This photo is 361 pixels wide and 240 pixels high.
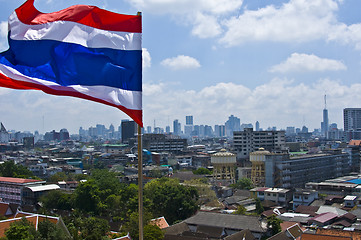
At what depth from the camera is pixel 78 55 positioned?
618 centimetres

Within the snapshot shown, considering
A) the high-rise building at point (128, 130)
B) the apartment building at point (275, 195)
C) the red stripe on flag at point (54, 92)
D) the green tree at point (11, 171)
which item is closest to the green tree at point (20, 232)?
the red stripe on flag at point (54, 92)

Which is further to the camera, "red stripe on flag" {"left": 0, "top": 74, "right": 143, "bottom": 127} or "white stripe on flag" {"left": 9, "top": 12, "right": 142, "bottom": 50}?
"white stripe on flag" {"left": 9, "top": 12, "right": 142, "bottom": 50}

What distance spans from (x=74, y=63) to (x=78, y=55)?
15cm

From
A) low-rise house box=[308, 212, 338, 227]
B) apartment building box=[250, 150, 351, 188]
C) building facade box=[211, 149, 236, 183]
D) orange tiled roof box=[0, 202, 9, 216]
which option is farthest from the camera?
building facade box=[211, 149, 236, 183]

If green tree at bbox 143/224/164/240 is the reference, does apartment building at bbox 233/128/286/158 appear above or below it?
above

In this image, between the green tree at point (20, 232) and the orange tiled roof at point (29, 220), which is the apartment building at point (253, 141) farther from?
the green tree at point (20, 232)


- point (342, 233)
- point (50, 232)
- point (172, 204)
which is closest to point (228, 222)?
point (172, 204)

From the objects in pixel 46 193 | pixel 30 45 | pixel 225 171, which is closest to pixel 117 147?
pixel 225 171

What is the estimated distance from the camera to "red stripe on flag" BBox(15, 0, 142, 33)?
602 centimetres

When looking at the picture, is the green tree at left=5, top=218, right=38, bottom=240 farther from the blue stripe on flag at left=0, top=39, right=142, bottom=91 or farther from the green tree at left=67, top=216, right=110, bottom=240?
the blue stripe on flag at left=0, top=39, right=142, bottom=91

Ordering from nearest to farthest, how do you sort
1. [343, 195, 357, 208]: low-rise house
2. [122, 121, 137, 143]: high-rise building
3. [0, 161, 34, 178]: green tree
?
[343, 195, 357, 208]: low-rise house → [0, 161, 34, 178]: green tree → [122, 121, 137, 143]: high-rise building

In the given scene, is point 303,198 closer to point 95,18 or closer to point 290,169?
point 290,169

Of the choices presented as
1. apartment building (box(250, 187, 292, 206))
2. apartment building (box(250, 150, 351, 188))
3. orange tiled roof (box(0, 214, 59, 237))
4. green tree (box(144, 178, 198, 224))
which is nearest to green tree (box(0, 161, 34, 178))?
green tree (box(144, 178, 198, 224))

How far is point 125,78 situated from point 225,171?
38.1 m
